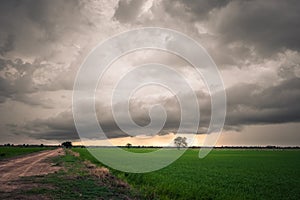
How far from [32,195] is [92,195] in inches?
108

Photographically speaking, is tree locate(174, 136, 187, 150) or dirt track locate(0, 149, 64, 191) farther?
tree locate(174, 136, 187, 150)

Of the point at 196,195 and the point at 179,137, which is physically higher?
the point at 179,137

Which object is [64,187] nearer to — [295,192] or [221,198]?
[221,198]

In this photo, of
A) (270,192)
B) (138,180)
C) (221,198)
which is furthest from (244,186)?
(138,180)

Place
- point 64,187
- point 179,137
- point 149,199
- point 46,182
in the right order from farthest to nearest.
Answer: point 179,137
point 46,182
point 64,187
point 149,199

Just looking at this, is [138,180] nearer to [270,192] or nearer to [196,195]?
[196,195]

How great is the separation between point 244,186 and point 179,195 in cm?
599

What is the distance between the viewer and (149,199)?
43.7 ft

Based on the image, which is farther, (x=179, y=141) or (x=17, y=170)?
(x=179, y=141)

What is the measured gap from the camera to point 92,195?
13.7 m

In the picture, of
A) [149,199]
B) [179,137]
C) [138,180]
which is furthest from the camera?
[179,137]

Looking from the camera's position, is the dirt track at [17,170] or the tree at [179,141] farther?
the tree at [179,141]

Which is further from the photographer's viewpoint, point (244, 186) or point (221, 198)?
point (244, 186)

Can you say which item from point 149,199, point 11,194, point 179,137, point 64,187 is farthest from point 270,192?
point 179,137
